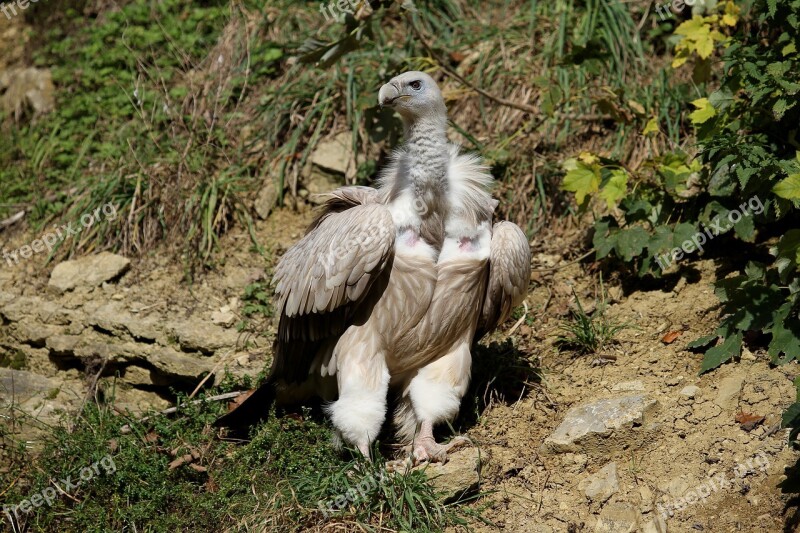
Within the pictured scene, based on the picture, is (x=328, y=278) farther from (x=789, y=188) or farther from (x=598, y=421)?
(x=789, y=188)

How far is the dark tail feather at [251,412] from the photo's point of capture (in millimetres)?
5555

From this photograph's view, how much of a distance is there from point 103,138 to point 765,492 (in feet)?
19.3

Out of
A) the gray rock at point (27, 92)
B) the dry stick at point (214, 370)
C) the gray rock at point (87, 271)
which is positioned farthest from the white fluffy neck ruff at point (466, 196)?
the gray rock at point (27, 92)

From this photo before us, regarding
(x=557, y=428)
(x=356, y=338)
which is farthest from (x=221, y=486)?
(x=557, y=428)

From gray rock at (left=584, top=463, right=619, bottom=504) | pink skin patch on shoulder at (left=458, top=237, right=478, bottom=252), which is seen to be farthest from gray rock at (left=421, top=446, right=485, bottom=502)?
pink skin patch on shoulder at (left=458, top=237, right=478, bottom=252)

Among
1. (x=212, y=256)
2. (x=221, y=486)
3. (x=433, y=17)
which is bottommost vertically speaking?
(x=221, y=486)

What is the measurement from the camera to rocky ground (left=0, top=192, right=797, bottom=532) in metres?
4.50

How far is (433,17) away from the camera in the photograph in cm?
802

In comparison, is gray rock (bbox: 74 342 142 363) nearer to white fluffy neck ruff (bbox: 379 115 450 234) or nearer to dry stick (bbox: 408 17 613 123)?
white fluffy neck ruff (bbox: 379 115 450 234)

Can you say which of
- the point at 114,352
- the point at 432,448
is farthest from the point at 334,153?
the point at 432,448

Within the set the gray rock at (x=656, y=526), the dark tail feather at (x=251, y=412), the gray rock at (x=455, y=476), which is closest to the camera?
the gray rock at (x=656, y=526)

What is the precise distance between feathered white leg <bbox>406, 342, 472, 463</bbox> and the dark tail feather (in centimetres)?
95

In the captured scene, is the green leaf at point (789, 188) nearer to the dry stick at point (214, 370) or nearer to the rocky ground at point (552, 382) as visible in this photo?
the rocky ground at point (552, 382)

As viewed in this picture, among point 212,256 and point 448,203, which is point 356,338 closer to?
point 448,203
